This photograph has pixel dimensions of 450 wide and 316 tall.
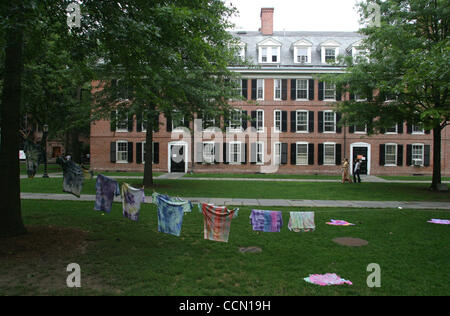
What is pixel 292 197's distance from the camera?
15.2 m

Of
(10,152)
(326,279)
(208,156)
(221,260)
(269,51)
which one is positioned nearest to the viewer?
(326,279)

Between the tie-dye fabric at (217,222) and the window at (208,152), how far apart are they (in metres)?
25.7

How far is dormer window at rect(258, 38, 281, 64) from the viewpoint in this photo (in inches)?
1355

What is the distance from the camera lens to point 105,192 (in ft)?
30.0

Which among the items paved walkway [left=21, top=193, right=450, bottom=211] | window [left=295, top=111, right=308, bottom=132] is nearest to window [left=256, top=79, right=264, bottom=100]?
window [left=295, top=111, right=308, bottom=132]

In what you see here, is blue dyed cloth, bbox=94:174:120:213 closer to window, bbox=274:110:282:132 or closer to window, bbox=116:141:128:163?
window, bbox=116:141:128:163

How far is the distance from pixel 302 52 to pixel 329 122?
331 inches

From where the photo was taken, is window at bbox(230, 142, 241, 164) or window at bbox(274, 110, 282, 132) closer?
window at bbox(230, 142, 241, 164)

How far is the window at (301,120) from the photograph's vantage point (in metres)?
33.1

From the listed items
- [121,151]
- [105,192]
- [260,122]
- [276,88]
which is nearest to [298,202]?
[105,192]

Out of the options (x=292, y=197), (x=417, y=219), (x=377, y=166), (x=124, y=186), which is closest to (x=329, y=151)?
(x=377, y=166)

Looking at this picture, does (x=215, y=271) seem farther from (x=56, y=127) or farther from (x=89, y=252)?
(x=56, y=127)

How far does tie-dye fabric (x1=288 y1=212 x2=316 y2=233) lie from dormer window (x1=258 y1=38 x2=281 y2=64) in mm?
28682

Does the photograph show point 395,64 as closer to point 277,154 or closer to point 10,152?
point 10,152
